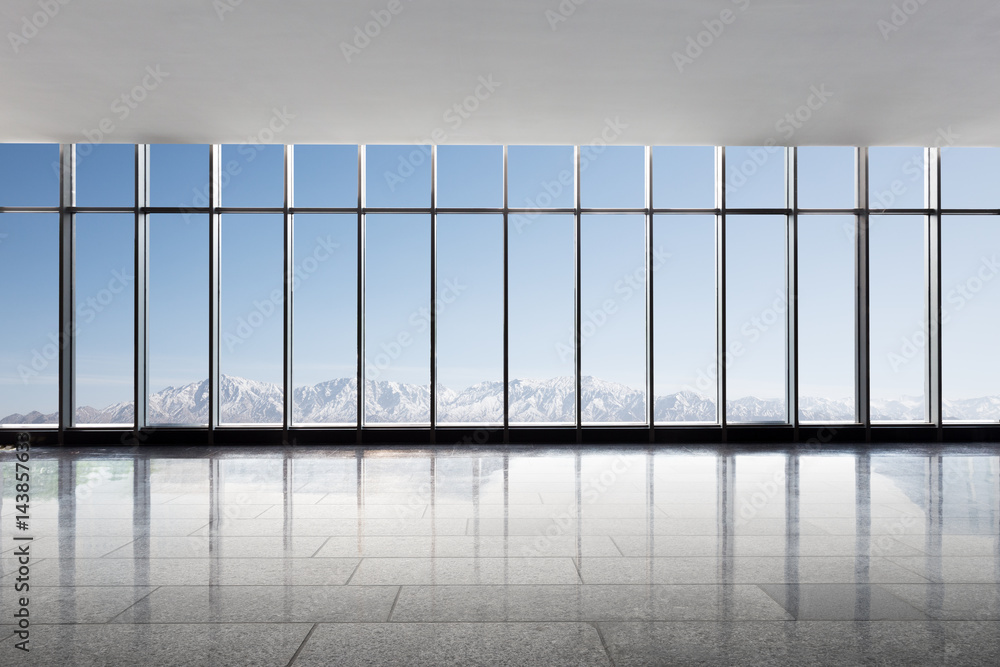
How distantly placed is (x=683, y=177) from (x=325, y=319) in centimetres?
714

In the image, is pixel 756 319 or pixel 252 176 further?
pixel 756 319

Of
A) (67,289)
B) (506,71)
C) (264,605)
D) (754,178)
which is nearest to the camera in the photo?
(264,605)

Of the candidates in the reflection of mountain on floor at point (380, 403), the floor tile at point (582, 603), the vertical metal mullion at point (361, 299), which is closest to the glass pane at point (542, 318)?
the reflection of mountain on floor at point (380, 403)

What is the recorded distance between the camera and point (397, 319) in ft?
41.9

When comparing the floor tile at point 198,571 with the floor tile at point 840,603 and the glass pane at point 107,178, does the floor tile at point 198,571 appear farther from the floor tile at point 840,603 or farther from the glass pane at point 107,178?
the glass pane at point 107,178

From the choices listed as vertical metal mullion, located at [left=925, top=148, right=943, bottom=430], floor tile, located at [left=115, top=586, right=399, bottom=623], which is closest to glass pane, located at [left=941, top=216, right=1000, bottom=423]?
vertical metal mullion, located at [left=925, top=148, right=943, bottom=430]

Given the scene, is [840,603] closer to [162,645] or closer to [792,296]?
[162,645]

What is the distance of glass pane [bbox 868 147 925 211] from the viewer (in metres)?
13.2

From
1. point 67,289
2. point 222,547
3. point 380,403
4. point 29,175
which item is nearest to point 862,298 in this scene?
point 380,403

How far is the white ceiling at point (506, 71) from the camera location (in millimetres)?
6527

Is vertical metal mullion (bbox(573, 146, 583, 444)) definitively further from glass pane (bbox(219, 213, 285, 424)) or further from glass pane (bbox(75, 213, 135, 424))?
glass pane (bbox(75, 213, 135, 424))

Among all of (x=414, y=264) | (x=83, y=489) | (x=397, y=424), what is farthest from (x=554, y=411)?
(x=83, y=489)

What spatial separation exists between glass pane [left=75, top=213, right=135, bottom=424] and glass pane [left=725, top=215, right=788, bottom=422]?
1095 centimetres

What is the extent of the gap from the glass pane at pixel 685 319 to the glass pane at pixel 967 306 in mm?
4412
